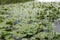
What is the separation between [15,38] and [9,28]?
17cm

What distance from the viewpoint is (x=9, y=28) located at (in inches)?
40.2

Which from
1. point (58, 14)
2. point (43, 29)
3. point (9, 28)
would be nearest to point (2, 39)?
point (9, 28)

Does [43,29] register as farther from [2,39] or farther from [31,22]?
[2,39]

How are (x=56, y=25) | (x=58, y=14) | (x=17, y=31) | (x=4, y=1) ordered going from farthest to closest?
(x=4, y=1)
(x=58, y=14)
(x=56, y=25)
(x=17, y=31)

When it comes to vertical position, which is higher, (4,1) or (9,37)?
(4,1)

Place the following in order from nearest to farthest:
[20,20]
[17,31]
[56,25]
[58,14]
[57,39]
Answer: [57,39] < [17,31] < [56,25] < [20,20] < [58,14]

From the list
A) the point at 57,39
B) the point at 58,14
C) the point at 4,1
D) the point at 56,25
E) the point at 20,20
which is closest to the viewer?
the point at 57,39

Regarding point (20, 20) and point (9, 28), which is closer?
point (9, 28)

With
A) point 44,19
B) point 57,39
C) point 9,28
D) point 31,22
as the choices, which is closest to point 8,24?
point 9,28

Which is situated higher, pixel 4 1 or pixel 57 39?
pixel 4 1

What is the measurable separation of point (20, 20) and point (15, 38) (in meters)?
0.35

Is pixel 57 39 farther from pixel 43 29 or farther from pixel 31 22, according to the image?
pixel 31 22

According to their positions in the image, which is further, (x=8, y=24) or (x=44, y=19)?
(x=44, y=19)

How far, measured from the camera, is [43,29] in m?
0.99
